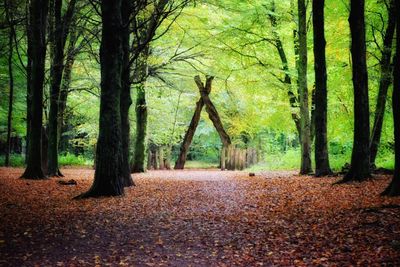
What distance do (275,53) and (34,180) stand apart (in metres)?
14.4

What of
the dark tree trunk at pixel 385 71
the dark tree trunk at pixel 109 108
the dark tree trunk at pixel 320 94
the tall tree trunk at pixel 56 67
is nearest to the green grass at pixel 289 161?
the dark tree trunk at pixel 385 71

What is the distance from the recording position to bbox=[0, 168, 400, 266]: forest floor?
594 cm

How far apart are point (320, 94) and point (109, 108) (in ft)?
25.7

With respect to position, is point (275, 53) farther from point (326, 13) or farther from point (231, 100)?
point (231, 100)

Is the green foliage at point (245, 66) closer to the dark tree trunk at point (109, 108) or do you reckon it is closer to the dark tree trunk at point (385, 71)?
the dark tree trunk at point (385, 71)

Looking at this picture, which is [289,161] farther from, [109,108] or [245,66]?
[109,108]

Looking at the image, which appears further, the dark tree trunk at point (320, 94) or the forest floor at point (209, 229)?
the dark tree trunk at point (320, 94)

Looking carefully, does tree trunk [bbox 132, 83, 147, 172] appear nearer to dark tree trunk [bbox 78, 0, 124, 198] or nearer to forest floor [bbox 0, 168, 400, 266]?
forest floor [bbox 0, 168, 400, 266]

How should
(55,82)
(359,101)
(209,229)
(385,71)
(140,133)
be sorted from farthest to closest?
(140,133) → (55,82) → (385,71) → (359,101) → (209,229)

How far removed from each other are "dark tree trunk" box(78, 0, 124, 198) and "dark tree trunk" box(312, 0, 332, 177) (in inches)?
288

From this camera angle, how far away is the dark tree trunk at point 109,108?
1150 centimetres

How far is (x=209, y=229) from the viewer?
7.77 meters

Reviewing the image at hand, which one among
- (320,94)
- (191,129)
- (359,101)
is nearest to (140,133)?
(191,129)

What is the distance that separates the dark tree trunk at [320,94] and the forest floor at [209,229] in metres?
3.24
